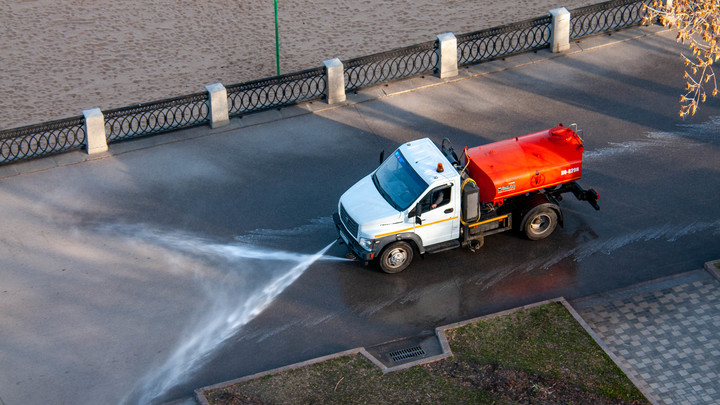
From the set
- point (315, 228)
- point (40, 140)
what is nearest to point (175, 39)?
point (40, 140)

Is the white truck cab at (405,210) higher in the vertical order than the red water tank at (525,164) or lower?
lower

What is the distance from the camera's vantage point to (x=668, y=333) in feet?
63.7

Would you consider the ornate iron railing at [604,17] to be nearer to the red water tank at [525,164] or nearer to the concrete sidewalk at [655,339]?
the red water tank at [525,164]

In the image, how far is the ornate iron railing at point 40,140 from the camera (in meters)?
24.7

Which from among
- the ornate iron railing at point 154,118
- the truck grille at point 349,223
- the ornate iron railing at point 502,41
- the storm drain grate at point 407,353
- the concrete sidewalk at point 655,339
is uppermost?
the ornate iron railing at point 502,41

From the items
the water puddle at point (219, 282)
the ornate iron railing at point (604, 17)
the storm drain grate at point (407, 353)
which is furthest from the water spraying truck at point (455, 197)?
the ornate iron railing at point (604, 17)

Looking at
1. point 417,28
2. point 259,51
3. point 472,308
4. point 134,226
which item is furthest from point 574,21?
point 134,226

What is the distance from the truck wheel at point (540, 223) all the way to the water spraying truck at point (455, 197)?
0.02m

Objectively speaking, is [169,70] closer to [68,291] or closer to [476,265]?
[68,291]

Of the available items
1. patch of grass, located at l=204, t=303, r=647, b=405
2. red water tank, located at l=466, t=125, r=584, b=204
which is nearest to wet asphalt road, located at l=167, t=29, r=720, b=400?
patch of grass, located at l=204, t=303, r=647, b=405

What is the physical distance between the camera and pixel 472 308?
20344 mm

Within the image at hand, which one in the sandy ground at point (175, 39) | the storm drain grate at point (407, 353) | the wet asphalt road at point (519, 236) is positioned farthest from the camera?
the sandy ground at point (175, 39)

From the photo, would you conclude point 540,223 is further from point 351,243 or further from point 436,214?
point 351,243

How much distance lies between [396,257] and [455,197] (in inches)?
72.4
